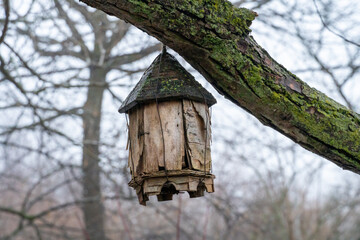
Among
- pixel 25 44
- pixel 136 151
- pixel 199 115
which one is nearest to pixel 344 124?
pixel 199 115

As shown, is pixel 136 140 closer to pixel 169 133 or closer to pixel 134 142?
pixel 134 142

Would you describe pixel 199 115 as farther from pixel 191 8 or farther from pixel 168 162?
pixel 191 8

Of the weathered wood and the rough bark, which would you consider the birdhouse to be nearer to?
the weathered wood

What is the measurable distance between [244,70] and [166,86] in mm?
382

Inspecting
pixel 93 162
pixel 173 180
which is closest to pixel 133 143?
pixel 173 180

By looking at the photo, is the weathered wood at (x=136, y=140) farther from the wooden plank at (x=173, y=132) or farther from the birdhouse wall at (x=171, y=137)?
the wooden plank at (x=173, y=132)

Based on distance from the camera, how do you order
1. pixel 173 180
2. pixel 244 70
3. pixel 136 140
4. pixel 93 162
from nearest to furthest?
pixel 244 70, pixel 173 180, pixel 136 140, pixel 93 162

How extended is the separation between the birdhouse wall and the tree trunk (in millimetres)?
3359

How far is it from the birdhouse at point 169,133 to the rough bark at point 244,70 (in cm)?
19

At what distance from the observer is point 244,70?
1833mm

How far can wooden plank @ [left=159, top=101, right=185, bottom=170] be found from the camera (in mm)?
→ 1938

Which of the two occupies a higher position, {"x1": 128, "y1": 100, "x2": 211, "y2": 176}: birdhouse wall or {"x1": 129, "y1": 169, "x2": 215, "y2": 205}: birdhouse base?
{"x1": 128, "y1": 100, "x2": 211, "y2": 176}: birdhouse wall

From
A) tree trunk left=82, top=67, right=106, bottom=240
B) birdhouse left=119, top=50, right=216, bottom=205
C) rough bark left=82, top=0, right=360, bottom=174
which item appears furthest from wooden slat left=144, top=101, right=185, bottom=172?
tree trunk left=82, top=67, right=106, bottom=240

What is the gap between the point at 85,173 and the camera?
710 centimetres
